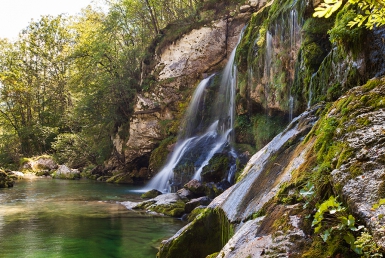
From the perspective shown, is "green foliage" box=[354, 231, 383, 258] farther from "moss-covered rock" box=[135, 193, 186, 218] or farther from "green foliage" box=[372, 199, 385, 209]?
"moss-covered rock" box=[135, 193, 186, 218]

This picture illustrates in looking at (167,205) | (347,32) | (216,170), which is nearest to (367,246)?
(347,32)

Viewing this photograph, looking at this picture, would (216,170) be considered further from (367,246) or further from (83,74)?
(83,74)

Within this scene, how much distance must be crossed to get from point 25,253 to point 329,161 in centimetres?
738

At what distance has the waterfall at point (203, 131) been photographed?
17.2 m

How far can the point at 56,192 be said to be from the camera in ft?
61.6

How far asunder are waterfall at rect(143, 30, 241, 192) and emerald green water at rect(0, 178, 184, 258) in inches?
157

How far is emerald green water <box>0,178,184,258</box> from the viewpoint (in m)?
8.21

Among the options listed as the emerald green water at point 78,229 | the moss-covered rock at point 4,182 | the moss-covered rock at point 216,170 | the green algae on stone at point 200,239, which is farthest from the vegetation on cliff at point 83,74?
the green algae on stone at point 200,239

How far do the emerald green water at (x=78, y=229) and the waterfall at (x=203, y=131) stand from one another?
3.99 m

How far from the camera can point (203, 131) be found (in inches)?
814

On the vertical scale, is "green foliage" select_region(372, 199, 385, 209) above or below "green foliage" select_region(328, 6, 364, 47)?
below

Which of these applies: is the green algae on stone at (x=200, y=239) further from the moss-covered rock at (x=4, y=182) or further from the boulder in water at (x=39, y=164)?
the boulder in water at (x=39, y=164)

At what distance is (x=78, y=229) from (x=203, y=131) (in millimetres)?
11593

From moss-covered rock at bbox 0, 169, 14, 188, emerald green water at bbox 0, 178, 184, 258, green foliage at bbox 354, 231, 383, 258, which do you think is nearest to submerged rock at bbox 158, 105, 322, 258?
green foliage at bbox 354, 231, 383, 258
